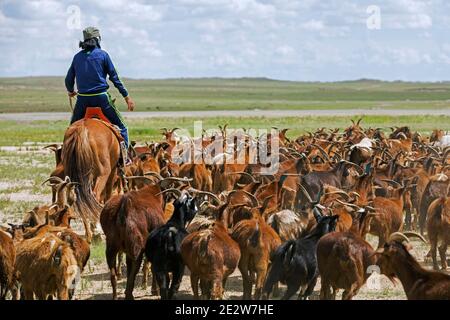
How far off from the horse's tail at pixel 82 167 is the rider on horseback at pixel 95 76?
113 cm

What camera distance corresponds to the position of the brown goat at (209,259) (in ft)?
31.7

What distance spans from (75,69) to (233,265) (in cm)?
618

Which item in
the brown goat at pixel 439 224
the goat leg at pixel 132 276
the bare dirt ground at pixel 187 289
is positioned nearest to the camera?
the goat leg at pixel 132 276

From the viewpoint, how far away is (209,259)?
380 inches

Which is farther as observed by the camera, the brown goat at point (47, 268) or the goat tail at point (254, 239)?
the goat tail at point (254, 239)

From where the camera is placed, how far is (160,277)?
10055mm

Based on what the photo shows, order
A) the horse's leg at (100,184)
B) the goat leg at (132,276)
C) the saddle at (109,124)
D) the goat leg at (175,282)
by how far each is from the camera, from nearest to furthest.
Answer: the goat leg at (175,282) < the goat leg at (132,276) < the horse's leg at (100,184) < the saddle at (109,124)

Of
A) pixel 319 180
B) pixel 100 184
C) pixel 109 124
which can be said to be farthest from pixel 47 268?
pixel 319 180

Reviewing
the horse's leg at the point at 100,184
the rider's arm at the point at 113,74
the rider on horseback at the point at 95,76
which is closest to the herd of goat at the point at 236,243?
the horse's leg at the point at 100,184

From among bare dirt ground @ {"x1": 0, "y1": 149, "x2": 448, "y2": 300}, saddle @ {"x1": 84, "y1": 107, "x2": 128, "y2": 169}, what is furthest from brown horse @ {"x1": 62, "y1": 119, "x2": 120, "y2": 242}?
bare dirt ground @ {"x1": 0, "y1": 149, "x2": 448, "y2": 300}

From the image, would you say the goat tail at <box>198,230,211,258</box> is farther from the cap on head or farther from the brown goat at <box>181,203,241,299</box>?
the cap on head

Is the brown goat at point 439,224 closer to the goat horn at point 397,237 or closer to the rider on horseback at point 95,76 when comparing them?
the goat horn at point 397,237

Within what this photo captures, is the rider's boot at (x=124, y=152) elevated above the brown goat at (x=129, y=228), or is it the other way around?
the rider's boot at (x=124, y=152)
